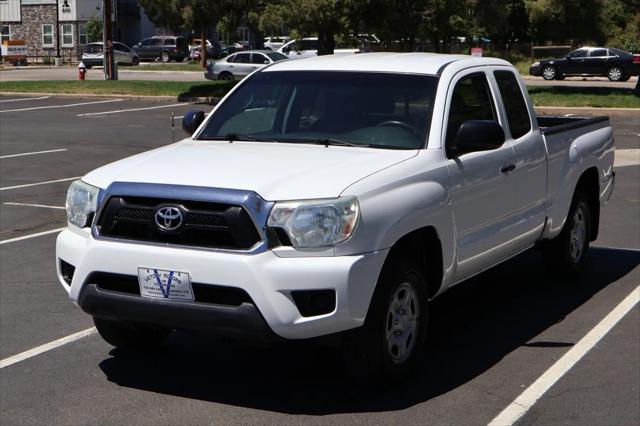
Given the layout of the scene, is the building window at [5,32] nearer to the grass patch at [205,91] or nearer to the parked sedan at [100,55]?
the parked sedan at [100,55]

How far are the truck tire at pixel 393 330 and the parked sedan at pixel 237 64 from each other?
3638 cm

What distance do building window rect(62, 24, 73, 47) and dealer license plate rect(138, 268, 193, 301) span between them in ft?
235

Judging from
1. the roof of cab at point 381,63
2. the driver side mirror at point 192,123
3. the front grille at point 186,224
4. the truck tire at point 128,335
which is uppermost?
the roof of cab at point 381,63

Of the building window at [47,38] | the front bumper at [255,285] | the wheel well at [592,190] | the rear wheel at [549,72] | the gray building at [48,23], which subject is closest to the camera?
the front bumper at [255,285]

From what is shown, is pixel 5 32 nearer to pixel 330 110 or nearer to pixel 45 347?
pixel 45 347

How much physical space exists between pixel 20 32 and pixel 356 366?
74509 millimetres

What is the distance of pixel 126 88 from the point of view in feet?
112

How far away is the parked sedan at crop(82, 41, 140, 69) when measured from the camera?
62094 mm

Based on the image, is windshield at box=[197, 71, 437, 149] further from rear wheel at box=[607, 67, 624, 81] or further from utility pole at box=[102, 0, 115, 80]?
rear wheel at box=[607, 67, 624, 81]

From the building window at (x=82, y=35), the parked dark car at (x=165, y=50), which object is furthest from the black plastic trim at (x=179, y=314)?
the building window at (x=82, y=35)

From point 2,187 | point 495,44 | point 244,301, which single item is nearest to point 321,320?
point 244,301

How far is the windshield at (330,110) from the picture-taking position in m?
6.83

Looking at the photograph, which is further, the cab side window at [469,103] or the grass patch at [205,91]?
the grass patch at [205,91]

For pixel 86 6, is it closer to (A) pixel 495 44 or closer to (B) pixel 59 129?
(A) pixel 495 44
